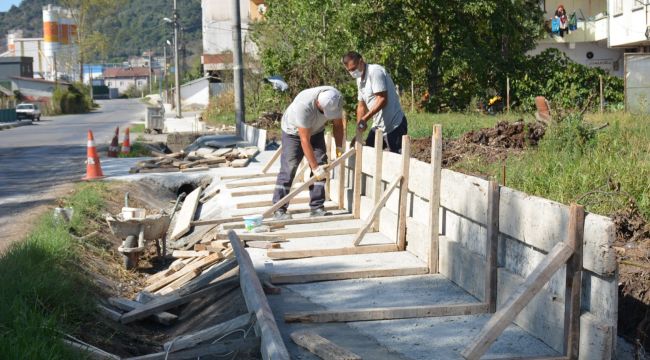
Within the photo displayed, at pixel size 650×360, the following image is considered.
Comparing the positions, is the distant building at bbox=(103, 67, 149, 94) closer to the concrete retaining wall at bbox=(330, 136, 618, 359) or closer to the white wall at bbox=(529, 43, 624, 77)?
the white wall at bbox=(529, 43, 624, 77)

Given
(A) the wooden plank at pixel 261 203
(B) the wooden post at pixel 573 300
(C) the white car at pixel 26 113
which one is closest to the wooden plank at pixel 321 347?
(B) the wooden post at pixel 573 300

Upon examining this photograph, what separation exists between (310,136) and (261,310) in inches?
179

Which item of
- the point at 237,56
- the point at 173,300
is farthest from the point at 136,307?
the point at 237,56

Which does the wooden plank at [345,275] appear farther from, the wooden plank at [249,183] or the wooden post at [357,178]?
the wooden plank at [249,183]

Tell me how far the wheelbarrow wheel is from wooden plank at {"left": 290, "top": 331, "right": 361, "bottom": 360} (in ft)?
16.0

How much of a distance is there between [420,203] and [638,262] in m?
2.70

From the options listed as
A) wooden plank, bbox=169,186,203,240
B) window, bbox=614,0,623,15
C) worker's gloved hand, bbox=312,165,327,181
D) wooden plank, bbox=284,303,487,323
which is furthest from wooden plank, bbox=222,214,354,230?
window, bbox=614,0,623,15

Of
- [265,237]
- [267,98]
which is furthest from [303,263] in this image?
[267,98]

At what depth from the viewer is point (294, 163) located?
10320mm

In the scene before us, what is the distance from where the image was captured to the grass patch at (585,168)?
6723mm

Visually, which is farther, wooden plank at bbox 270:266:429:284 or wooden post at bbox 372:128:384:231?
wooden post at bbox 372:128:384:231

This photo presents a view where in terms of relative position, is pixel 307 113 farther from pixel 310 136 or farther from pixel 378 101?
pixel 378 101

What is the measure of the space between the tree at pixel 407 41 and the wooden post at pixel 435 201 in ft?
63.6

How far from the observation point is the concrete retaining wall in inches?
191
